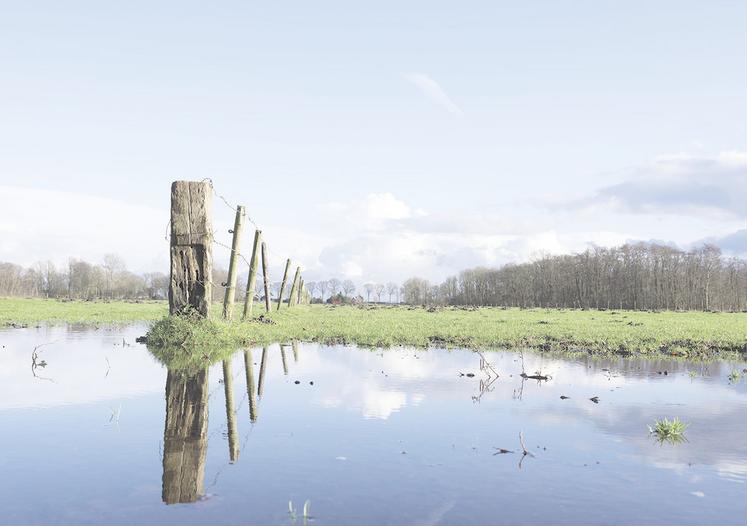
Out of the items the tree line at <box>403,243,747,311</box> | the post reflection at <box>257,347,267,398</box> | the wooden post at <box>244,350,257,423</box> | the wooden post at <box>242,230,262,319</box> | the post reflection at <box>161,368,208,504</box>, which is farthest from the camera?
the tree line at <box>403,243,747,311</box>

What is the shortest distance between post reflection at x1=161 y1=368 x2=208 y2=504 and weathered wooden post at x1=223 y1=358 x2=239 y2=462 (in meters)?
0.29

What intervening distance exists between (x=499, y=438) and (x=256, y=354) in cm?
957

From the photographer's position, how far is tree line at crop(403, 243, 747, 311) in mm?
131625

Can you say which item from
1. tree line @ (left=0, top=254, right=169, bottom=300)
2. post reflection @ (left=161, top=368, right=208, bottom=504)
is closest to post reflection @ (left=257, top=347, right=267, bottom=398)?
post reflection @ (left=161, top=368, right=208, bottom=504)

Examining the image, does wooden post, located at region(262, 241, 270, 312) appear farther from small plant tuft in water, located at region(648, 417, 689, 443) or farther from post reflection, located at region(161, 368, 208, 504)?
small plant tuft in water, located at region(648, 417, 689, 443)

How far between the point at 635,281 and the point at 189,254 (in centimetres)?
13319

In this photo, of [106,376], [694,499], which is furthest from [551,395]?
[106,376]

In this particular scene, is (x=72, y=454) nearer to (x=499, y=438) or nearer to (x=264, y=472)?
(x=264, y=472)

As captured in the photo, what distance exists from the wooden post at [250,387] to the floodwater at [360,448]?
2.1 inches

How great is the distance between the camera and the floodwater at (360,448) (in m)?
4.81

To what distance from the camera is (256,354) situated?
1553 centimetres

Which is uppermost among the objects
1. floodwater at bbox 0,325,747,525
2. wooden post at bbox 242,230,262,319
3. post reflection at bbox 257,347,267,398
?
wooden post at bbox 242,230,262,319

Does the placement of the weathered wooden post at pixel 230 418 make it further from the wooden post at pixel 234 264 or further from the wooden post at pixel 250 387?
the wooden post at pixel 234 264

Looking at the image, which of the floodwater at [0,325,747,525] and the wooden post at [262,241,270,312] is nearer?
the floodwater at [0,325,747,525]
